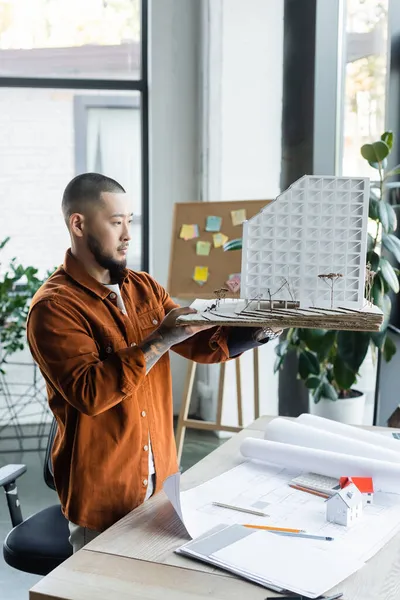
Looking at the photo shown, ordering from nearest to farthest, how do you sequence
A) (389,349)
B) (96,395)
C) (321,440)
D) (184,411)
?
(96,395) → (321,440) → (389,349) → (184,411)

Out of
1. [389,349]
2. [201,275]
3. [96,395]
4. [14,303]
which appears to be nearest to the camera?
[96,395]

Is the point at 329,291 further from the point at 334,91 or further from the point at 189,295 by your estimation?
the point at 334,91

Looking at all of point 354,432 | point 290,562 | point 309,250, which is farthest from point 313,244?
point 290,562

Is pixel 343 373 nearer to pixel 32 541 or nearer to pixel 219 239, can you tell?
pixel 219 239

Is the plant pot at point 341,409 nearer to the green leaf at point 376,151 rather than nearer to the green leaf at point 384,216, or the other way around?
the green leaf at point 384,216

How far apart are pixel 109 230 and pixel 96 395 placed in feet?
1.32

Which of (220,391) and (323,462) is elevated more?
(323,462)

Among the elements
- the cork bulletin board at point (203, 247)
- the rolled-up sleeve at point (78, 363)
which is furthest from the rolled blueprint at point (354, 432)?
the cork bulletin board at point (203, 247)

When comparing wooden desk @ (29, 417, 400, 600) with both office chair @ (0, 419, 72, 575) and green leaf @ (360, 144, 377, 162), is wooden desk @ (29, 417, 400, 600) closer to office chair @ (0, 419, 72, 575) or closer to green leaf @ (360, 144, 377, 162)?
office chair @ (0, 419, 72, 575)

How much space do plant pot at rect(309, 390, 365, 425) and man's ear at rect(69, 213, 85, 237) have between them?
2357 millimetres

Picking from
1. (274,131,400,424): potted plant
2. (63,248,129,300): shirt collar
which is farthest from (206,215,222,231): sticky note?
(63,248,129,300): shirt collar

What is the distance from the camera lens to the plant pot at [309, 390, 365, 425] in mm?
4000

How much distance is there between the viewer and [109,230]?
1866 mm

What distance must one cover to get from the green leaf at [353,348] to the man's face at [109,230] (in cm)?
194
